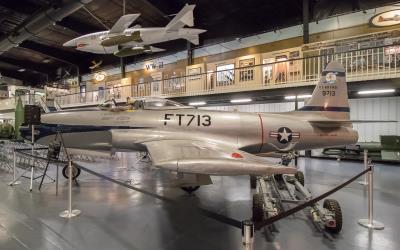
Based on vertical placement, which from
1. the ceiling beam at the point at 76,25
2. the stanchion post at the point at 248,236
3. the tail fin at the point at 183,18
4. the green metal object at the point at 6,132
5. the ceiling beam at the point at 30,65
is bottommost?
the stanchion post at the point at 248,236

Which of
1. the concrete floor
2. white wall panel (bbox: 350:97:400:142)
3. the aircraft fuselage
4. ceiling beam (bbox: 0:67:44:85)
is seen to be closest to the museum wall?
white wall panel (bbox: 350:97:400:142)

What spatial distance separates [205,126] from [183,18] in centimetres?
489

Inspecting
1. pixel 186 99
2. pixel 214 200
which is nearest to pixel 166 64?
pixel 186 99

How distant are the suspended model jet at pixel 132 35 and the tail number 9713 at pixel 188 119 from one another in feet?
14.6

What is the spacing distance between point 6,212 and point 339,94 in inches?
265

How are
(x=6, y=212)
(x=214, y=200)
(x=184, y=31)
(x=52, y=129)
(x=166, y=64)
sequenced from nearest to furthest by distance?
1. (x=6, y=212)
2. (x=214, y=200)
3. (x=52, y=129)
4. (x=184, y=31)
5. (x=166, y=64)

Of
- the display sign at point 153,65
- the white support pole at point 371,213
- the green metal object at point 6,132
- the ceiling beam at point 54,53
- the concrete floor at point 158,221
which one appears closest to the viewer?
the concrete floor at point 158,221

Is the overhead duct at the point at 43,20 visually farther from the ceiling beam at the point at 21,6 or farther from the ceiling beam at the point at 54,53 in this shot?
the ceiling beam at the point at 54,53

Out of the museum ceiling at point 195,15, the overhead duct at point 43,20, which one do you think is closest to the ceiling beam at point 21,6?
the museum ceiling at point 195,15

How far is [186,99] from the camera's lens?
1144cm

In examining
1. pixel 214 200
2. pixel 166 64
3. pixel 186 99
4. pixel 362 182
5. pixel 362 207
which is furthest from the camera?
pixel 166 64

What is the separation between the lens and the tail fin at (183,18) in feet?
25.2

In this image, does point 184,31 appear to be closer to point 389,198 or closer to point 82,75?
point 389,198

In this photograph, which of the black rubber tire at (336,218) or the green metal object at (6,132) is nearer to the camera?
the black rubber tire at (336,218)
